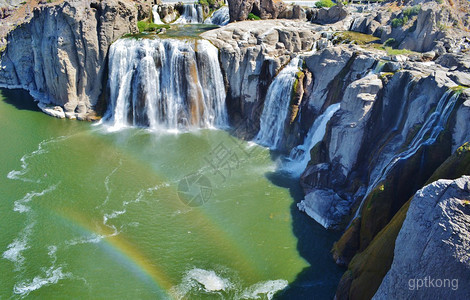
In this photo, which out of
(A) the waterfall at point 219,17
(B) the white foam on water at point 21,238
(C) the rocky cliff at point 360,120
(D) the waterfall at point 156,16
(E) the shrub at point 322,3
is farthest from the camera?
(E) the shrub at point 322,3

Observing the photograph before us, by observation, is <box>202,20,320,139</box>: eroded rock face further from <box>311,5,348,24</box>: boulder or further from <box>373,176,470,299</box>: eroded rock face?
<box>373,176,470,299</box>: eroded rock face

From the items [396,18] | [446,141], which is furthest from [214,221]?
[396,18]

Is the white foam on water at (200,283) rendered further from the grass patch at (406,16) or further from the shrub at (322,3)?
the shrub at (322,3)

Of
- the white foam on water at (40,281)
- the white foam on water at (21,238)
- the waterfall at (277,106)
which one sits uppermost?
the waterfall at (277,106)

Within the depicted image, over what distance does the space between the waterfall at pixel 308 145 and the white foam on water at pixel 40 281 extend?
54.3ft

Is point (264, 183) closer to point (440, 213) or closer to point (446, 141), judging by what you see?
point (446, 141)

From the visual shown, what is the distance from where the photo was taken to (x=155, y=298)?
1627 centimetres

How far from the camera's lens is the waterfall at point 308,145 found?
2635 centimetres

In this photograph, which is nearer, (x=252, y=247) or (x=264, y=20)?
(x=252, y=247)

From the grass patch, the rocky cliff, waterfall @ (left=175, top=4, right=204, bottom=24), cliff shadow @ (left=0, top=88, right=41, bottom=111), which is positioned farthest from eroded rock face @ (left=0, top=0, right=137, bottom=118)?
the grass patch

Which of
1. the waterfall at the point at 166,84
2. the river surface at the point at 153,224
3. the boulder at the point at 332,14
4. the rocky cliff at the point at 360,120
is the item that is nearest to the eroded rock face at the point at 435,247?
the rocky cliff at the point at 360,120

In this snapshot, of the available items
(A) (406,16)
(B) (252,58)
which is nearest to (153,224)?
(B) (252,58)

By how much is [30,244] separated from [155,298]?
8.38 meters

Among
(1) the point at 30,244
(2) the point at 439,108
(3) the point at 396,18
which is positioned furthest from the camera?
(3) the point at 396,18
